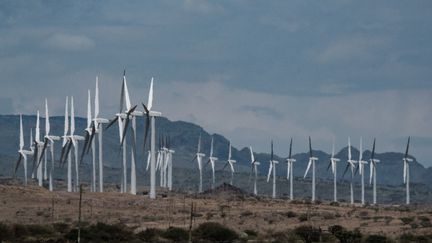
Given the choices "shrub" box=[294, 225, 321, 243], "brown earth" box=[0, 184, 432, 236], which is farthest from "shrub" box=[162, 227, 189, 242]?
"shrub" box=[294, 225, 321, 243]

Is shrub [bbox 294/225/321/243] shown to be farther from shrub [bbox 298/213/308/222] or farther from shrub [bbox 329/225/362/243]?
shrub [bbox 298/213/308/222]

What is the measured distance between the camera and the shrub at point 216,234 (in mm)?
70500

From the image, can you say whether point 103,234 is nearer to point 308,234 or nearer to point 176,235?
point 176,235

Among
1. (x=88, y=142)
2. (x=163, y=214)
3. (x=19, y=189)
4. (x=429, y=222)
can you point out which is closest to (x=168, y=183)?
(x=88, y=142)

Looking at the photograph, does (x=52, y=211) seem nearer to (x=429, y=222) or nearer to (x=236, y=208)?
(x=236, y=208)

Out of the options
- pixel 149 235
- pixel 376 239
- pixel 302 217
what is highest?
pixel 302 217

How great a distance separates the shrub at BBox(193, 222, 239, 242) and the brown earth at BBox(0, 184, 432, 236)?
5904 millimetres

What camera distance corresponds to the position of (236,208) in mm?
110625

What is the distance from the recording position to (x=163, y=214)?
328ft

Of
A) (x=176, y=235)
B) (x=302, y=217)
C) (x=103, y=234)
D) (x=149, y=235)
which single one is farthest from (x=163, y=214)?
(x=103, y=234)

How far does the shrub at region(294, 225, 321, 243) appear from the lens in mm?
70062

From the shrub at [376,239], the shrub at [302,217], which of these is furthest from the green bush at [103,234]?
the shrub at [302,217]

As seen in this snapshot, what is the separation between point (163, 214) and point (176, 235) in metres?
30.7

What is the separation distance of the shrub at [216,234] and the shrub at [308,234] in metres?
4.77
